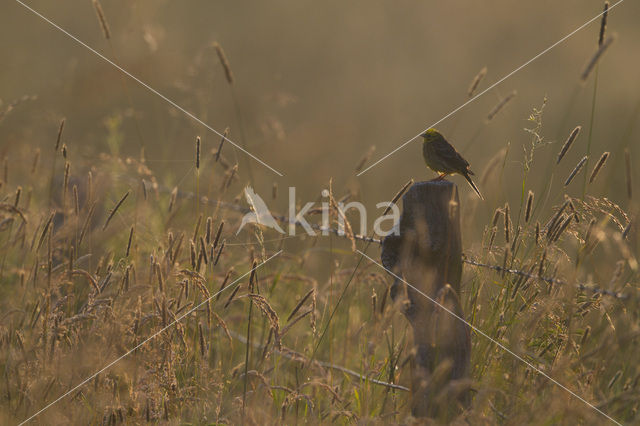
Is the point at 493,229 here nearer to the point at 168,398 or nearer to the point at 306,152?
the point at 168,398

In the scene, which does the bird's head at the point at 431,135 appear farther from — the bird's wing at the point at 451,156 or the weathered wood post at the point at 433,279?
the weathered wood post at the point at 433,279

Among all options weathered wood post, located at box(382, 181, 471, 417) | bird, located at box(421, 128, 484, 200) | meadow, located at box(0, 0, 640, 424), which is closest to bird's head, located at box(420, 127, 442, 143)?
bird, located at box(421, 128, 484, 200)

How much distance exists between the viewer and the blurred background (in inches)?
295

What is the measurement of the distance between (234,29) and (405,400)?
41.3ft

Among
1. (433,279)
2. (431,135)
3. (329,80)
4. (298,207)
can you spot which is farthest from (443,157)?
(329,80)

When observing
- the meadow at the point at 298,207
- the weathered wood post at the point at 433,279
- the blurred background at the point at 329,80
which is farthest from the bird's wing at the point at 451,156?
the blurred background at the point at 329,80

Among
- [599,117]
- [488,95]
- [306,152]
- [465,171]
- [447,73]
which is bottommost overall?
[465,171]

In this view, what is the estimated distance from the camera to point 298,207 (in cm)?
360

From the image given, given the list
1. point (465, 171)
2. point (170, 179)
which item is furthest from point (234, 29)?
point (465, 171)

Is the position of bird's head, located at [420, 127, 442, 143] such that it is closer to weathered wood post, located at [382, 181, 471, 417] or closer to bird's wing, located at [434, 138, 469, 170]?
bird's wing, located at [434, 138, 469, 170]

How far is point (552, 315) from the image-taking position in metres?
2.77

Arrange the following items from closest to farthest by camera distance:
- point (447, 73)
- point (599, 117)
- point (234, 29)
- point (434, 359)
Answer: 1. point (434, 359)
2. point (599, 117)
3. point (447, 73)
4. point (234, 29)

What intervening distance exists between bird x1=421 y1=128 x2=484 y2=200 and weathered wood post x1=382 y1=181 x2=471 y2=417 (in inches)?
32.2

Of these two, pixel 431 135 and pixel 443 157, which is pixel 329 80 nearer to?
pixel 431 135
